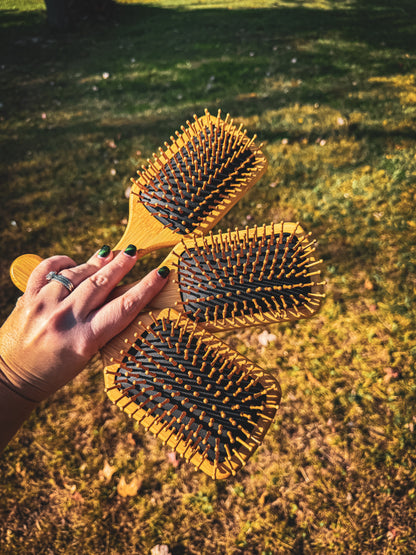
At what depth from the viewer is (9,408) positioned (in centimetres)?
190

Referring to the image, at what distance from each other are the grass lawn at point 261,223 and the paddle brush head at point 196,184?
198 cm

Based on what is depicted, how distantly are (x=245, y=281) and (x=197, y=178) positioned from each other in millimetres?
738

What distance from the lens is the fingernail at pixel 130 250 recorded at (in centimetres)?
209

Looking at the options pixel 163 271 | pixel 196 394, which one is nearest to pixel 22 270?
pixel 163 271

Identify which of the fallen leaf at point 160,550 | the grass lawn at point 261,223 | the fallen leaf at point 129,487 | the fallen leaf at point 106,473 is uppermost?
the grass lawn at point 261,223

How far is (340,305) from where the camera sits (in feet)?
12.5

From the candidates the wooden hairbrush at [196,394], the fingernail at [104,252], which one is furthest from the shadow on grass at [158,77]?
the wooden hairbrush at [196,394]

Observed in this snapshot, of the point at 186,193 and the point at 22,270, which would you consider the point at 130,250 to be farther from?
the point at 22,270

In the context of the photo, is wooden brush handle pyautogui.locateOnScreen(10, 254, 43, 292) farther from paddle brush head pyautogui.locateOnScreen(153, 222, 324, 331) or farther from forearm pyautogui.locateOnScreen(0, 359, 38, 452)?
paddle brush head pyautogui.locateOnScreen(153, 222, 324, 331)

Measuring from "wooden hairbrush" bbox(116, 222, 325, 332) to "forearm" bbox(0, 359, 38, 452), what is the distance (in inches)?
33.9

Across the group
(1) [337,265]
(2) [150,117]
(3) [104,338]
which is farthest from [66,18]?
(3) [104,338]

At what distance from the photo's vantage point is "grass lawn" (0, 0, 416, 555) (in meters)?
2.96

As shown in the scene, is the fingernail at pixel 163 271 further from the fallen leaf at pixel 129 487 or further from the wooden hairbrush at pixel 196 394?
the fallen leaf at pixel 129 487

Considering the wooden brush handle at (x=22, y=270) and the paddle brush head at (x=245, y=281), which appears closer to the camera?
the paddle brush head at (x=245, y=281)
